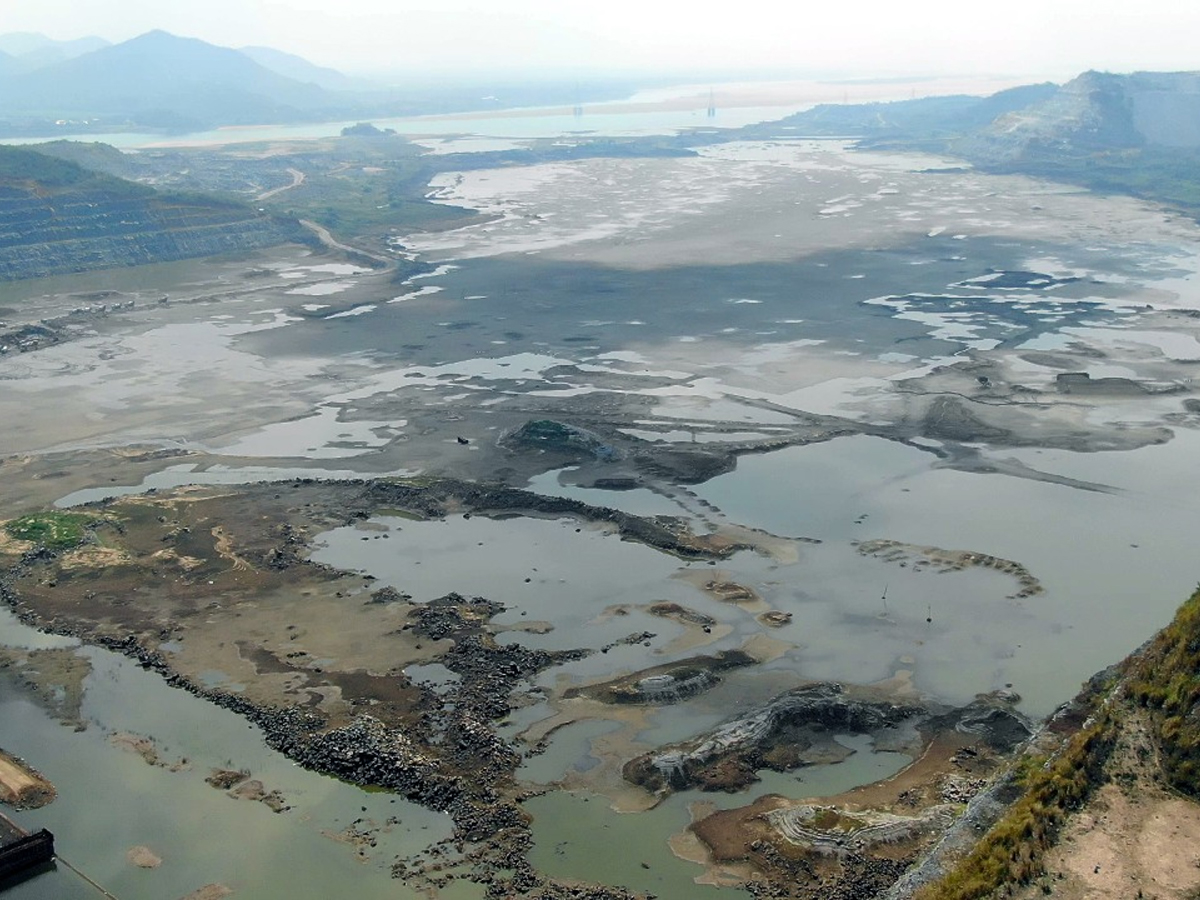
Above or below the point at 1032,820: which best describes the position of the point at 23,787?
below

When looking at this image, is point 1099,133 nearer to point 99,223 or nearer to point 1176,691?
point 99,223

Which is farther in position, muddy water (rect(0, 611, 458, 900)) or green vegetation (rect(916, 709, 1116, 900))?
muddy water (rect(0, 611, 458, 900))

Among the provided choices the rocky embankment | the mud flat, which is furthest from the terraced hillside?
the mud flat

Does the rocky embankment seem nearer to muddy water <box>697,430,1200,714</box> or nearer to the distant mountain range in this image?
muddy water <box>697,430,1200,714</box>

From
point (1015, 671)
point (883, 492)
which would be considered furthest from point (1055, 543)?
point (1015, 671)

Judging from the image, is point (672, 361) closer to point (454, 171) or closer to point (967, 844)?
point (967, 844)

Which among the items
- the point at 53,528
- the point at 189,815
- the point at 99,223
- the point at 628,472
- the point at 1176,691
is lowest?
the point at 189,815

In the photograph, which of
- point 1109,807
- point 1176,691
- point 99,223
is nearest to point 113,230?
point 99,223
